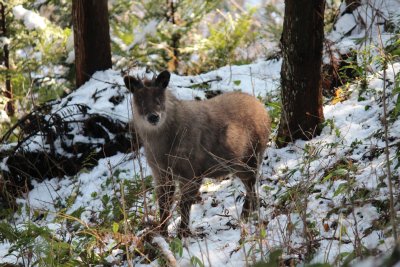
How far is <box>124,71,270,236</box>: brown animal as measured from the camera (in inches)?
219

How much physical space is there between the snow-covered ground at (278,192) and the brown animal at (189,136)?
243 mm

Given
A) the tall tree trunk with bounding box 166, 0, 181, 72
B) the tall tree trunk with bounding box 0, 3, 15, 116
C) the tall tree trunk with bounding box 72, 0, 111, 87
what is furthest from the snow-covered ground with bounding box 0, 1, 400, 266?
the tall tree trunk with bounding box 166, 0, 181, 72

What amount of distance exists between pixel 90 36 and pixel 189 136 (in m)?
3.72

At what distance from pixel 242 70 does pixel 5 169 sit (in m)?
4.39

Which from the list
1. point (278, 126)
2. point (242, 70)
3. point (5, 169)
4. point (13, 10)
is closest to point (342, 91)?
point (278, 126)

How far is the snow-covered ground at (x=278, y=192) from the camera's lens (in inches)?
159

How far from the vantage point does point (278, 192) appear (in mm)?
5531

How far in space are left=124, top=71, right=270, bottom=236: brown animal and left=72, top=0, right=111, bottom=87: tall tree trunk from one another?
3.10 metres

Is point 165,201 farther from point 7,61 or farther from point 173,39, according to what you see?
point 173,39

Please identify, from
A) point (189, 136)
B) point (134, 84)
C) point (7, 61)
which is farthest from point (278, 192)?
point (7, 61)

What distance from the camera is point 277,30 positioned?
12.7 meters

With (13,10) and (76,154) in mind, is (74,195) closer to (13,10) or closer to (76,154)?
(76,154)

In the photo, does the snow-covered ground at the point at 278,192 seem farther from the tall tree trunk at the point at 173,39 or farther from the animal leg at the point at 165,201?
the tall tree trunk at the point at 173,39

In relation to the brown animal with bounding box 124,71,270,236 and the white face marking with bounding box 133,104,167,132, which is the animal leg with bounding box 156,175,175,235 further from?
the white face marking with bounding box 133,104,167,132
